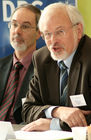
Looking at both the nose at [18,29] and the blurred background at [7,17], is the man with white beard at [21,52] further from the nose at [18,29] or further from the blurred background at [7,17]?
the blurred background at [7,17]

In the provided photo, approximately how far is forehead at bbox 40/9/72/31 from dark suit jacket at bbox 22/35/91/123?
0.23 meters

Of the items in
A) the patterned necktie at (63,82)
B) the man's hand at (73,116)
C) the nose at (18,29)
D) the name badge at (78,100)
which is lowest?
the man's hand at (73,116)

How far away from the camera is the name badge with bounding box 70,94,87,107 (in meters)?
2.39

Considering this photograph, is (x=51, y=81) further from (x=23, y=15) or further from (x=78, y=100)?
(x=23, y=15)

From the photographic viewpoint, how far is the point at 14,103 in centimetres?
328

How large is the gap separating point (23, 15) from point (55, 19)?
3.83 feet

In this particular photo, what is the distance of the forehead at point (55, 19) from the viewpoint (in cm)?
249

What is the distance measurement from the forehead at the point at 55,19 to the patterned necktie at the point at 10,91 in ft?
3.20

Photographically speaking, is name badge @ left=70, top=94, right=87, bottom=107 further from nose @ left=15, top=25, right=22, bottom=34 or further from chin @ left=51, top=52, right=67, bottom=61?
nose @ left=15, top=25, right=22, bottom=34

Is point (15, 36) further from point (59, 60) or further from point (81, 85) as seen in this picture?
point (81, 85)

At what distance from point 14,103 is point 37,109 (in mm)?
789

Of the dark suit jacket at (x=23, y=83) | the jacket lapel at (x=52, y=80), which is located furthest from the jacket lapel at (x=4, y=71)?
the jacket lapel at (x=52, y=80)

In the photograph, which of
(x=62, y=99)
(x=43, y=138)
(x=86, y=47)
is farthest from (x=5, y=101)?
(x=43, y=138)

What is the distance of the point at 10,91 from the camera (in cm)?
334
